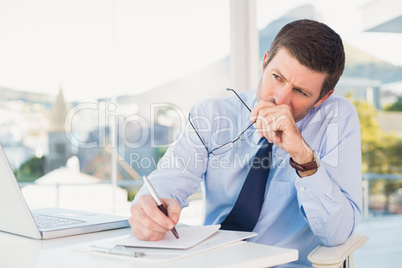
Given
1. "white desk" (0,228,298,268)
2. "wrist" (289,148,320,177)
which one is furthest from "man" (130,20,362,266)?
"white desk" (0,228,298,268)

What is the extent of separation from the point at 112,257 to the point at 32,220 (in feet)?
0.99

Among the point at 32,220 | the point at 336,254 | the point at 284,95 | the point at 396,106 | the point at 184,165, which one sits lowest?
the point at 336,254

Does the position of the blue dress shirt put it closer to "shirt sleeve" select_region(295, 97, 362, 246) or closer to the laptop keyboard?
"shirt sleeve" select_region(295, 97, 362, 246)

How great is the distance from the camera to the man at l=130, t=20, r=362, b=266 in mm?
1357

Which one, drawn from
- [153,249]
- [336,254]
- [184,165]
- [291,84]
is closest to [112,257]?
[153,249]

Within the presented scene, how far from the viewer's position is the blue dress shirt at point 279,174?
1.38 meters

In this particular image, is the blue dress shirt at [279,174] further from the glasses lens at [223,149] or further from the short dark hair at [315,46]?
the short dark hair at [315,46]

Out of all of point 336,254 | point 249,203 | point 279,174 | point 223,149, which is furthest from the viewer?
point 223,149

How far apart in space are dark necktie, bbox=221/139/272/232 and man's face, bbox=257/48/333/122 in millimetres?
256

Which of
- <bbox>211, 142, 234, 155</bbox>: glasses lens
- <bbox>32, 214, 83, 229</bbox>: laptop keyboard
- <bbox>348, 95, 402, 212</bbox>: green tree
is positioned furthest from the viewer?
<bbox>348, 95, 402, 212</bbox>: green tree

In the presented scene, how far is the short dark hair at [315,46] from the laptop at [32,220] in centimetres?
82

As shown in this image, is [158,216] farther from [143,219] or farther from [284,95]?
[284,95]

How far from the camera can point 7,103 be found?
473cm

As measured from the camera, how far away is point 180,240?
102cm
